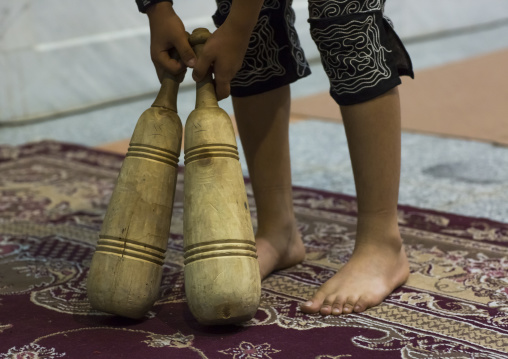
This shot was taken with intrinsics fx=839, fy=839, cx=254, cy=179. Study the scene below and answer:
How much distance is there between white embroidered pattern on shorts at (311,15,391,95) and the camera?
125 centimetres

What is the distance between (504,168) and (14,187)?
4.12ft

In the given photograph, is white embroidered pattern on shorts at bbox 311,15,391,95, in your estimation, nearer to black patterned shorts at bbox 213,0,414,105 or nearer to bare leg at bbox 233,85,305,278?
black patterned shorts at bbox 213,0,414,105

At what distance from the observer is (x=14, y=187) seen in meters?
2.10

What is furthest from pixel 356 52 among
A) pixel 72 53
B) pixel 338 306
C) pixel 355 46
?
pixel 72 53

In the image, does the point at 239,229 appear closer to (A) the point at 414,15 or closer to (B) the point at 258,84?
(B) the point at 258,84

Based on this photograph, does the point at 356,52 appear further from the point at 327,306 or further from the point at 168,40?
the point at 327,306

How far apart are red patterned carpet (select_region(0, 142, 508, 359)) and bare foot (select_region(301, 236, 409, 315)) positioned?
19 millimetres

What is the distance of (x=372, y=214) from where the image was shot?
1.32 metres

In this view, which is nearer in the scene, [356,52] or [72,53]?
[356,52]

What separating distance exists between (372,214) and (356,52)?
0.84 feet

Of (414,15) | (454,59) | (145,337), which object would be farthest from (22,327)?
(414,15)

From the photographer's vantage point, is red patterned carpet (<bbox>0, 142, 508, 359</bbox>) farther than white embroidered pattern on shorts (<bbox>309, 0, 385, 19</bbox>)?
No

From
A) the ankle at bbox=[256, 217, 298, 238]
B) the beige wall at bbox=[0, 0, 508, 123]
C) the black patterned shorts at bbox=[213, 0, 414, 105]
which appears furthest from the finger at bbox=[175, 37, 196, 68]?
the beige wall at bbox=[0, 0, 508, 123]

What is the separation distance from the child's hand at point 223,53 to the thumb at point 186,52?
1 centimetres
